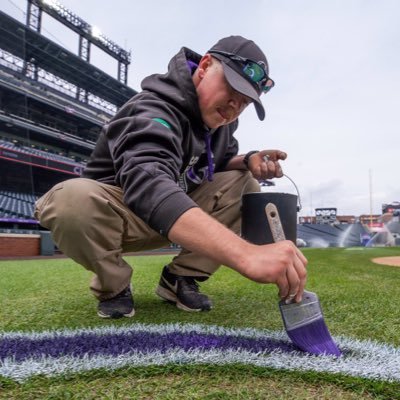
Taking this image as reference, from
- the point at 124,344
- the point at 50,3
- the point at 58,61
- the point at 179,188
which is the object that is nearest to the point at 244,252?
the point at 179,188

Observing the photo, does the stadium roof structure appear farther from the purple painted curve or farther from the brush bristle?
the brush bristle

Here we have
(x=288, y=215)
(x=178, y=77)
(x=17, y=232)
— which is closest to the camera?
(x=288, y=215)

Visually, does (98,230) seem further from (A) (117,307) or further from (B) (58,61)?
(B) (58,61)

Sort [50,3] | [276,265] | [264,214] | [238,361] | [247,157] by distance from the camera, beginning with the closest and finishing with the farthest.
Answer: [276,265], [238,361], [264,214], [247,157], [50,3]

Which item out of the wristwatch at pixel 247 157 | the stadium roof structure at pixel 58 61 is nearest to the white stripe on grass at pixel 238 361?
the wristwatch at pixel 247 157

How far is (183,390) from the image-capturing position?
76cm

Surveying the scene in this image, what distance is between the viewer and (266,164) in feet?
5.99

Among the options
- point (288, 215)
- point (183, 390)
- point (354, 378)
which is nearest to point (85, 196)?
point (288, 215)

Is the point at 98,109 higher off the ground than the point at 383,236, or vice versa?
the point at 98,109

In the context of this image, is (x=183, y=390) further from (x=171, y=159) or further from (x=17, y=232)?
(x=17, y=232)

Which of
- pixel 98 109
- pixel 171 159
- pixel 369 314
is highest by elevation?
pixel 98 109

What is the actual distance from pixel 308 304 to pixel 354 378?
21cm

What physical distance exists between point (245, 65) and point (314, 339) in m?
0.91

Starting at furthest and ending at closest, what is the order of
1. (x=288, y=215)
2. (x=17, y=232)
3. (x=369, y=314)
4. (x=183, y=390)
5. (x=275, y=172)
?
1. (x=17, y=232)
2. (x=275, y=172)
3. (x=369, y=314)
4. (x=288, y=215)
5. (x=183, y=390)
